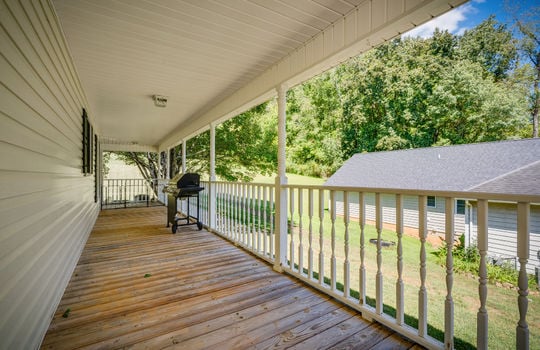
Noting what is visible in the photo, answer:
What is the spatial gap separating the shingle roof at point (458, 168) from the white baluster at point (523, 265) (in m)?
0.64

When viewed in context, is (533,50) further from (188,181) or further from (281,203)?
(188,181)

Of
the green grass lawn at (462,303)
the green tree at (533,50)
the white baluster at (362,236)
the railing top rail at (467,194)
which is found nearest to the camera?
the railing top rail at (467,194)

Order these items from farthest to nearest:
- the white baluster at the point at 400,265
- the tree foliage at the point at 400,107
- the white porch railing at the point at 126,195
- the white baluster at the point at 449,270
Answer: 1. the white porch railing at the point at 126,195
2. the tree foliage at the point at 400,107
3. the white baluster at the point at 400,265
4. the white baluster at the point at 449,270

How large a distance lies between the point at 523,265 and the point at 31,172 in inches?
110

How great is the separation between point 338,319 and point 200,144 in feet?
40.8

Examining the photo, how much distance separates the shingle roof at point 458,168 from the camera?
10.6 ft

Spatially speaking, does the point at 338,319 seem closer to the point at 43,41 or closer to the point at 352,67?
the point at 43,41

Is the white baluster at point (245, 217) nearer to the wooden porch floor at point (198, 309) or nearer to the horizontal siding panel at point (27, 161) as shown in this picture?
the wooden porch floor at point (198, 309)

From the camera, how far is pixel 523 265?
120 centimetres

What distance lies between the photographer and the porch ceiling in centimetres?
206

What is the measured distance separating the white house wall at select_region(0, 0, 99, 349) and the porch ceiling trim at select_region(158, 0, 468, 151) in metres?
2.21

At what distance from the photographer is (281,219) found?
3.02 m

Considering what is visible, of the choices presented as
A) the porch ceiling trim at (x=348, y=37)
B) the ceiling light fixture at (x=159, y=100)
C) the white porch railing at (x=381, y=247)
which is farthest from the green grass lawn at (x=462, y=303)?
the ceiling light fixture at (x=159, y=100)

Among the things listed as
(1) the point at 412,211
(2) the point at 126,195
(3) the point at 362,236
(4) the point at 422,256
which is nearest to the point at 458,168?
(1) the point at 412,211
